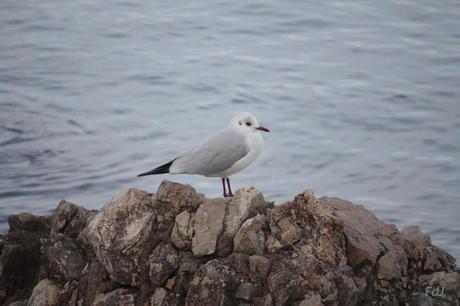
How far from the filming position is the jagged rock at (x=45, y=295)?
8.28 meters

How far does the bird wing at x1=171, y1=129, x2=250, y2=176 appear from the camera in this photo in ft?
28.2

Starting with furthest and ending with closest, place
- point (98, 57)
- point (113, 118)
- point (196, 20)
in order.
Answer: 1. point (196, 20)
2. point (98, 57)
3. point (113, 118)

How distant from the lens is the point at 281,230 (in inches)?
309

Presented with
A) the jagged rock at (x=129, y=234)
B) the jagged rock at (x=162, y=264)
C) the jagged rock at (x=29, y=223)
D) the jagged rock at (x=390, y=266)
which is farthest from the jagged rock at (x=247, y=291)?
the jagged rock at (x=29, y=223)

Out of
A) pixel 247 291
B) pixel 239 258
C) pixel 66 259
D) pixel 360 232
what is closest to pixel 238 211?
pixel 239 258

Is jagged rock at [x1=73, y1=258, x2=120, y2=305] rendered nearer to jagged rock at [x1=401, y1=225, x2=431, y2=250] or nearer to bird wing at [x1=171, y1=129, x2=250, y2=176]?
bird wing at [x1=171, y1=129, x2=250, y2=176]

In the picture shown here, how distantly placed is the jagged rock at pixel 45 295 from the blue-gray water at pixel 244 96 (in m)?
4.37

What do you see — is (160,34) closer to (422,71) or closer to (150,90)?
(150,90)

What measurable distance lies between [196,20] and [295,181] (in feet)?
27.3

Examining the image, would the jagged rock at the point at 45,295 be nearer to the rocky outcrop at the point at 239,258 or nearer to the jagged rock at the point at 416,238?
the rocky outcrop at the point at 239,258

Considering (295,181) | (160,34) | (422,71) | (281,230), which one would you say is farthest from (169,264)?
(160,34)

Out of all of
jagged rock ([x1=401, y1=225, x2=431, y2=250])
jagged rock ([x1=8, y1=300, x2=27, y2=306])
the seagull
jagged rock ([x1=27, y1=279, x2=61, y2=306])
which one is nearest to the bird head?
the seagull

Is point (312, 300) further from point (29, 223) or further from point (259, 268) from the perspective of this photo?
point (29, 223)

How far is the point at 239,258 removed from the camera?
7.75 meters
